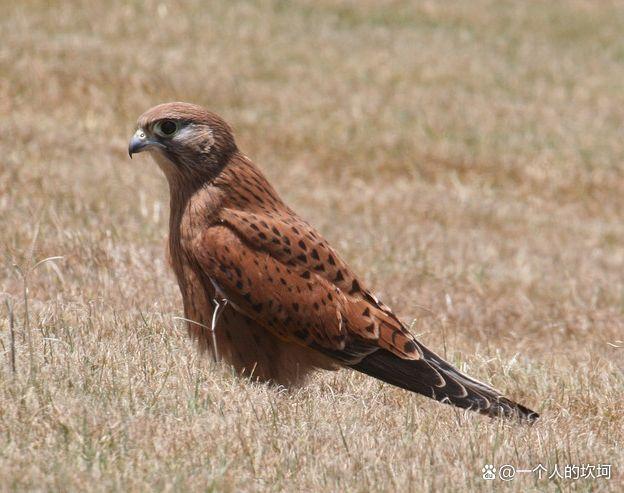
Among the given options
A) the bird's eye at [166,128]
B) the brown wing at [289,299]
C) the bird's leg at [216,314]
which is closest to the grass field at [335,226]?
the bird's leg at [216,314]

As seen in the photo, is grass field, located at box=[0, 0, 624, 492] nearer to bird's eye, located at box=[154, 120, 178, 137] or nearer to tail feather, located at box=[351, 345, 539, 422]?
tail feather, located at box=[351, 345, 539, 422]

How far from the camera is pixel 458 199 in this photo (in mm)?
13070

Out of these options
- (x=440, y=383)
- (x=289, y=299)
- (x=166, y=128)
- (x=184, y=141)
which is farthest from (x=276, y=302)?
(x=166, y=128)

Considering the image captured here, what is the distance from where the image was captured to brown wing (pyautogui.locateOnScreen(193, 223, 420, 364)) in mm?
5477

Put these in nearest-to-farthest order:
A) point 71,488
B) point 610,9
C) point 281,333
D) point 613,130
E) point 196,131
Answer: point 71,488, point 281,333, point 196,131, point 613,130, point 610,9

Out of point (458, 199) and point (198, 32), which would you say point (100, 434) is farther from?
point (198, 32)

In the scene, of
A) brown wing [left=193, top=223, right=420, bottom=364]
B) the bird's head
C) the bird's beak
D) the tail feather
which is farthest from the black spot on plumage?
the bird's beak

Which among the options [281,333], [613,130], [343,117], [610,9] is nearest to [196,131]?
[281,333]

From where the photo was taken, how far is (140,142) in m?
5.99

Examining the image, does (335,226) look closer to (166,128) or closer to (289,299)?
(166,128)

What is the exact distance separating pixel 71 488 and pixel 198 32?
14296 millimetres

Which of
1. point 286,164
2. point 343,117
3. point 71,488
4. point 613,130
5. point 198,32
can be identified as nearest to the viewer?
point 71,488

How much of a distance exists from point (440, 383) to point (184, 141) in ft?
5.82

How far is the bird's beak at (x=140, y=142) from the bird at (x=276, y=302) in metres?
0.23
